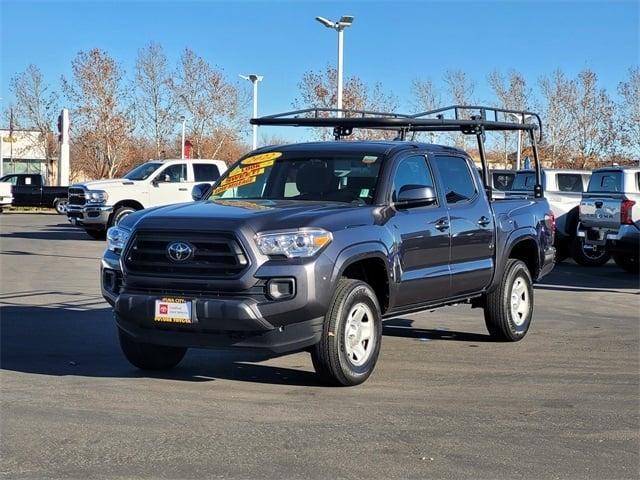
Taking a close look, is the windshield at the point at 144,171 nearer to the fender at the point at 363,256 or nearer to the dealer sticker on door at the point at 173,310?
the fender at the point at 363,256

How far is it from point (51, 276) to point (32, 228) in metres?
14.8

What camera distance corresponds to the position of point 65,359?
26.1 ft

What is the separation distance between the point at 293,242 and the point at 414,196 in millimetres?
1386

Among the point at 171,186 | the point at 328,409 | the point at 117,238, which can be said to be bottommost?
the point at 328,409

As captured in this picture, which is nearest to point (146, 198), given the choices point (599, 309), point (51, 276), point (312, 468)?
point (51, 276)

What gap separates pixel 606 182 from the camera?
697 inches

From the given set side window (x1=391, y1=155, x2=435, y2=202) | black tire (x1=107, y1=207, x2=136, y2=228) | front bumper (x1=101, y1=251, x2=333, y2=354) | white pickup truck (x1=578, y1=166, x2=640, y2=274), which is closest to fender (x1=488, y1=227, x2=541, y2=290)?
side window (x1=391, y1=155, x2=435, y2=202)

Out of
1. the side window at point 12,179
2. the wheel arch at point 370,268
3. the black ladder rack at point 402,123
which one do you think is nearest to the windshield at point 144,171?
the black ladder rack at point 402,123

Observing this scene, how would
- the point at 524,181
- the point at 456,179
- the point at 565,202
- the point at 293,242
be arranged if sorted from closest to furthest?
the point at 293,242 < the point at 456,179 < the point at 565,202 < the point at 524,181

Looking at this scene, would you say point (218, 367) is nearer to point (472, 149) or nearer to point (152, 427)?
point (152, 427)

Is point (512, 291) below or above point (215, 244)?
below

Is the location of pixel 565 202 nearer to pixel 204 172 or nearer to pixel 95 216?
pixel 204 172

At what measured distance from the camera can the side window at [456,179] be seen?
850cm

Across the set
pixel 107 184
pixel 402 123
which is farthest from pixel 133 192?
pixel 402 123
